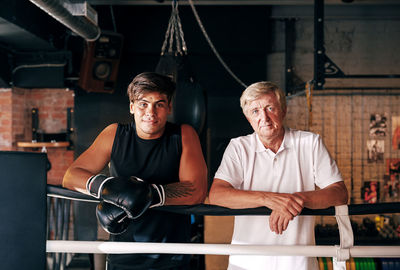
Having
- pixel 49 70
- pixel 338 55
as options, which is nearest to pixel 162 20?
pixel 49 70

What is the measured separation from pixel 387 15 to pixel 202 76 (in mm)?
2608

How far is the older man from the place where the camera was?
141 cm

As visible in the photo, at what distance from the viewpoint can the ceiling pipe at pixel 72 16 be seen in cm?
287

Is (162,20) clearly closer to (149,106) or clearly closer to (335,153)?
(335,153)

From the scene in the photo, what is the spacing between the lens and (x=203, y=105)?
8.17ft

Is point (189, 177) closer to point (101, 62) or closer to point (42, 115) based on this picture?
point (101, 62)

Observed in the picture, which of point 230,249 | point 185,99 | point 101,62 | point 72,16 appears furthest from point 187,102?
point 101,62

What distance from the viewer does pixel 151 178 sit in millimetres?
1524

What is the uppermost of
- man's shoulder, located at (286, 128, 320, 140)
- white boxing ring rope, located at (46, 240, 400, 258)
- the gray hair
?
the gray hair

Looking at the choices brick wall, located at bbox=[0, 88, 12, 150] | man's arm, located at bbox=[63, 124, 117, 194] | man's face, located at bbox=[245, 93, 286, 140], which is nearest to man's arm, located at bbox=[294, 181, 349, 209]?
man's face, located at bbox=[245, 93, 286, 140]

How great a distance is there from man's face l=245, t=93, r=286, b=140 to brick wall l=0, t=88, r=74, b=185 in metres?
4.13

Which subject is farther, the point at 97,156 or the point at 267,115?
the point at 97,156

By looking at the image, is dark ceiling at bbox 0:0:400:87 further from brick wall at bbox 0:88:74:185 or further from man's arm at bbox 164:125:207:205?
man's arm at bbox 164:125:207:205

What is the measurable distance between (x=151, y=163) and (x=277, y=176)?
0.54m
